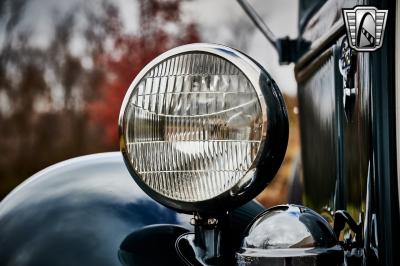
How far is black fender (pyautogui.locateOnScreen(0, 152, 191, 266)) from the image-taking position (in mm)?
1279

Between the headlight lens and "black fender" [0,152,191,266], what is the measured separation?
0.22 m

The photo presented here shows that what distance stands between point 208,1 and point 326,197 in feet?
29.1

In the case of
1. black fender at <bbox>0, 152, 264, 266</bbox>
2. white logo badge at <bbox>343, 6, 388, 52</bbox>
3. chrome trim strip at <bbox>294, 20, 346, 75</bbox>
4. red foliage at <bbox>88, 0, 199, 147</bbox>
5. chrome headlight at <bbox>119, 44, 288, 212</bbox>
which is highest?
red foliage at <bbox>88, 0, 199, 147</bbox>

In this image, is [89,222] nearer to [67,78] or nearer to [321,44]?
[321,44]

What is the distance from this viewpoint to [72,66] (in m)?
11.4

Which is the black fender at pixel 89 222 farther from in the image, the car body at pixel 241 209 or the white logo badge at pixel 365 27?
the white logo badge at pixel 365 27

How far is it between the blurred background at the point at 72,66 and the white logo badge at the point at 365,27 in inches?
356

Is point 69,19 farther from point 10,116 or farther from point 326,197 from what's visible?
point 326,197

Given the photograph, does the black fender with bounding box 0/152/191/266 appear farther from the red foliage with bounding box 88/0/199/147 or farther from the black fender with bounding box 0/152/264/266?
the red foliage with bounding box 88/0/199/147

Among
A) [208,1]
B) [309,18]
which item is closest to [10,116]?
[208,1]

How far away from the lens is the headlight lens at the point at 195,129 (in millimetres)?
1064

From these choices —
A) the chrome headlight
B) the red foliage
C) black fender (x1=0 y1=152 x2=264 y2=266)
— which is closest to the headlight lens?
the chrome headlight

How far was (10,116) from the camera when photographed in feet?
37.9

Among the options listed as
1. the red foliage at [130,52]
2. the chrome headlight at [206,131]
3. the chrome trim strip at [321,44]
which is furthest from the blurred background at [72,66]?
the chrome headlight at [206,131]
